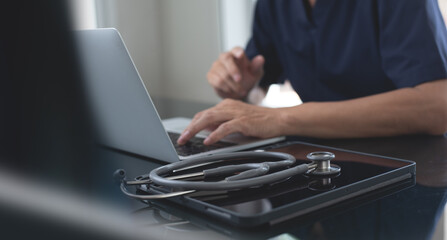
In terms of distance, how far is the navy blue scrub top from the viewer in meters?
0.96

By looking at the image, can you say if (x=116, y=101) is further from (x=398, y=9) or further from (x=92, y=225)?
(x=398, y=9)

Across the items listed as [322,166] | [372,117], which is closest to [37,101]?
[372,117]

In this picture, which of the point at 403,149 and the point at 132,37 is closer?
the point at 403,149

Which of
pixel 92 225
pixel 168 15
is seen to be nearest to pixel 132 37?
pixel 168 15

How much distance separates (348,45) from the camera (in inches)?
47.6

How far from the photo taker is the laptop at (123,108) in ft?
2.09

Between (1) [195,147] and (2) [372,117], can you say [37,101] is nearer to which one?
(1) [195,147]

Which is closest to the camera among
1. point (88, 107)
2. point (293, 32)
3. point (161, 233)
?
point (161, 233)

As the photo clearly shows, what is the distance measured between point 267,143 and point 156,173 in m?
0.38

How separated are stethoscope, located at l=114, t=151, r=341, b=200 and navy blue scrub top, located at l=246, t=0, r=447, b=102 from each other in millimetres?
516

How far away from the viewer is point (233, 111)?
872 mm

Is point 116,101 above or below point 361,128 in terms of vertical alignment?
above

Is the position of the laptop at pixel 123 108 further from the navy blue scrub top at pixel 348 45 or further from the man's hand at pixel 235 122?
the navy blue scrub top at pixel 348 45

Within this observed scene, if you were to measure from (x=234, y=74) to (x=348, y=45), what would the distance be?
12.3 inches
